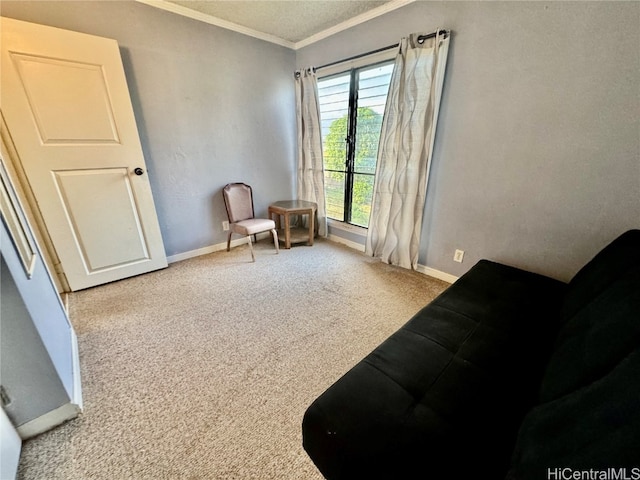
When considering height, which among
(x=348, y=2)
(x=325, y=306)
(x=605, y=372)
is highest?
(x=348, y=2)

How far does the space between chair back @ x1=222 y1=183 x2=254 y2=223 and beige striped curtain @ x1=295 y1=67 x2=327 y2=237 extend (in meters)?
0.77

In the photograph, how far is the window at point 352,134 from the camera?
262 centimetres

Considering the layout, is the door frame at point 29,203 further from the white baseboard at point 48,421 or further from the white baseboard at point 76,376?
the white baseboard at point 48,421

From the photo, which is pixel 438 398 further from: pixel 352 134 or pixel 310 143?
pixel 310 143

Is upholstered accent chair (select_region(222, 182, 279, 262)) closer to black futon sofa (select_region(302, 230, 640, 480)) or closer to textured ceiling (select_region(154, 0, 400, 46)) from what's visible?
textured ceiling (select_region(154, 0, 400, 46))

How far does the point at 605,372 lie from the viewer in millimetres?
663

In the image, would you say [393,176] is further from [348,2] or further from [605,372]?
[605,372]

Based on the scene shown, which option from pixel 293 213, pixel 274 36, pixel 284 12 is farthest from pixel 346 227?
pixel 274 36

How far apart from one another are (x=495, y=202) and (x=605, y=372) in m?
1.58

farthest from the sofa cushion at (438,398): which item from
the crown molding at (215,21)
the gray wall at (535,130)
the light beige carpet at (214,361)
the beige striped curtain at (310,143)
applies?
the crown molding at (215,21)

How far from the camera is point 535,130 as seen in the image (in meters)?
1.71

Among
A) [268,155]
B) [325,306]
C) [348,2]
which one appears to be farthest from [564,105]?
[268,155]

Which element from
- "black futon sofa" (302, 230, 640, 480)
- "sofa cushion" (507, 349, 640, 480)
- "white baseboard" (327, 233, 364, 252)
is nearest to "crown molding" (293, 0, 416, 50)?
"white baseboard" (327, 233, 364, 252)

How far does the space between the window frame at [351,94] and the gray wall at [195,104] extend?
2.42 feet
